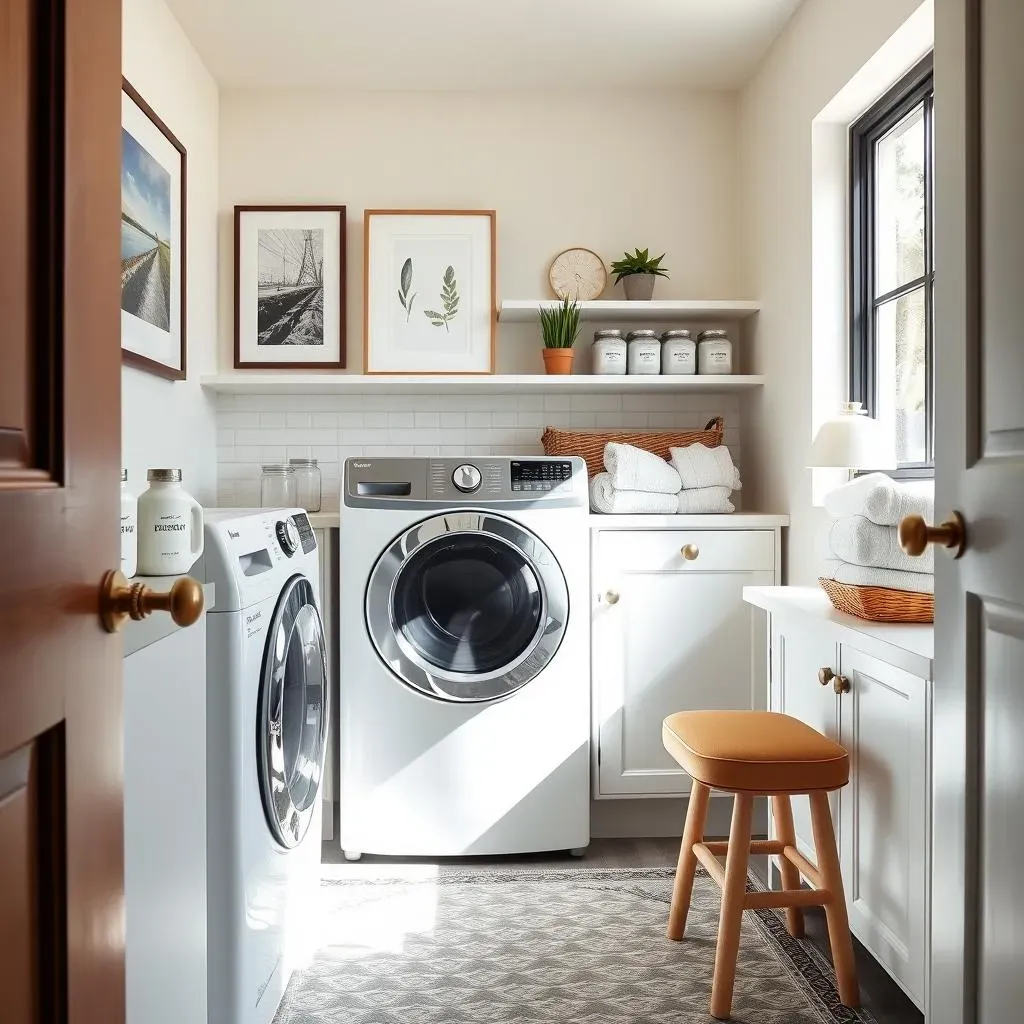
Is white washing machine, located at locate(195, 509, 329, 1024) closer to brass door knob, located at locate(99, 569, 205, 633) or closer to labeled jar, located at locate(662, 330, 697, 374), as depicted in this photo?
brass door knob, located at locate(99, 569, 205, 633)

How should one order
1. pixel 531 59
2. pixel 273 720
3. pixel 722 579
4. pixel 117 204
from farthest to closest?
pixel 531 59
pixel 722 579
pixel 273 720
pixel 117 204

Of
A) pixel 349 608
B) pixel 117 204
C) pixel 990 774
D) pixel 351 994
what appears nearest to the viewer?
pixel 117 204

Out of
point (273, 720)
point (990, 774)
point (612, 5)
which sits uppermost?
point (612, 5)

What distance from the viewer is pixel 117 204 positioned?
737 mm

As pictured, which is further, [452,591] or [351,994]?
[452,591]

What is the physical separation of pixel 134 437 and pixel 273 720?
0.98 meters

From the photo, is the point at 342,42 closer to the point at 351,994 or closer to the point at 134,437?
the point at 134,437

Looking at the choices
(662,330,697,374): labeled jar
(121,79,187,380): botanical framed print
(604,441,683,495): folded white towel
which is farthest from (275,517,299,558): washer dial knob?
(662,330,697,374): labeled jar

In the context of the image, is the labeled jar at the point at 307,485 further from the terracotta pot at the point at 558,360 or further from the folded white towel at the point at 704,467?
the folded white towel at the point at 704,467

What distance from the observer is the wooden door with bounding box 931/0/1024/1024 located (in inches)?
36.0

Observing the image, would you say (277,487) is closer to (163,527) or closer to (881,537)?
(163,527)

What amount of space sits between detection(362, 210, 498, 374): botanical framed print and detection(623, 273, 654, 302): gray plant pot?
467 millimetres

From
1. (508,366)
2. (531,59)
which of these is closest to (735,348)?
(508,366)

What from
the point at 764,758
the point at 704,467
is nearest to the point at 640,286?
the point at 704,467
